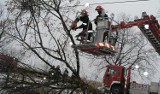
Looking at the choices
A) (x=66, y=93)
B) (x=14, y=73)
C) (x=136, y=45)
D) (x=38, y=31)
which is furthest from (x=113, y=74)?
(x=136, y=45)

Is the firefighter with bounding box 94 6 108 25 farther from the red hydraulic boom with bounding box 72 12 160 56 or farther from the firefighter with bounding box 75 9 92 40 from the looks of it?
the firefighter with bounding box 75 9 92 40

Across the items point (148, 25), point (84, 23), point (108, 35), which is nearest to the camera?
point (148, 25)

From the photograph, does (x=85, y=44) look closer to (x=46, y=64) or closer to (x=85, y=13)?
(x=85, y=13)

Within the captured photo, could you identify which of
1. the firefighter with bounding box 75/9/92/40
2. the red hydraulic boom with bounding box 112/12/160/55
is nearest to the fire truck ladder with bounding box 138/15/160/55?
the red hydraulic boom with bounding box 112/12/160/55

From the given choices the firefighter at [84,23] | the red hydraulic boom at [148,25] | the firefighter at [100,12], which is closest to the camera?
the red hydraulic boom at [148,25]

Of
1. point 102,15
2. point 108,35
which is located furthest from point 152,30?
point 102,15

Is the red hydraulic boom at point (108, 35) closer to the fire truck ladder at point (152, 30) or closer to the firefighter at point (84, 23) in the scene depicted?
the fire truck ladder at point (152, 30)

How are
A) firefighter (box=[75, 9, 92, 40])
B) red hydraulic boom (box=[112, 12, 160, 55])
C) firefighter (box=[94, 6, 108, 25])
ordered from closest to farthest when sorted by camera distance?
red hydraulic boom (box=[112, 12, 160, 55]), firefighter (box=[94, 6, 108, 25]), firefighter (box=[75, 9, 92, 40])

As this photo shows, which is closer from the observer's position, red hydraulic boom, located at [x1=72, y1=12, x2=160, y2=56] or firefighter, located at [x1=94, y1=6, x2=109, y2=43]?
red hydraulic boom, located at [x1=72, y1=12, x2=160, y2=56]

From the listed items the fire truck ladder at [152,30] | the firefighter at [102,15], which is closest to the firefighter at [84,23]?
the firefighter at [102,15]

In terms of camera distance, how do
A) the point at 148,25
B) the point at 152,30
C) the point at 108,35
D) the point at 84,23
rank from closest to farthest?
the point at 148,25, the point at 152,30, the point at 108,35, the point at 84,23

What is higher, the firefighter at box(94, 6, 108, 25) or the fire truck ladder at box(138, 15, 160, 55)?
the firefighter at box(94, 6, 108, 25)

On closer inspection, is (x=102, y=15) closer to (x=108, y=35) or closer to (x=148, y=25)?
(x=108, y=35)

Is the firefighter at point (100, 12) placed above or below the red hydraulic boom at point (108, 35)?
above
